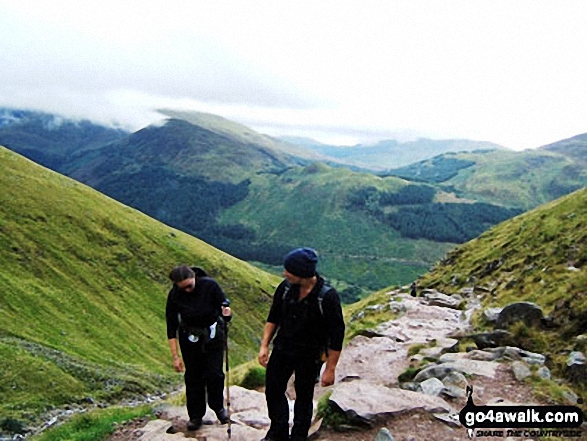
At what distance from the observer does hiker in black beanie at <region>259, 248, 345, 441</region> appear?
8.76 meters

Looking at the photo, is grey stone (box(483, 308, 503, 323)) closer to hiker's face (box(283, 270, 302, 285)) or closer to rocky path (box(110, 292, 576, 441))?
rocky path (box(110, 292, 576, 441))

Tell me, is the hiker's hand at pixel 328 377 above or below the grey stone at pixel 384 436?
above

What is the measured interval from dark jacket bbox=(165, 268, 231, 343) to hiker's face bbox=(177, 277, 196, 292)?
168mm

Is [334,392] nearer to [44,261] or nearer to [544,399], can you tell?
[544,399]

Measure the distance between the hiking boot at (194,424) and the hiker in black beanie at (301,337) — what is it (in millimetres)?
2670

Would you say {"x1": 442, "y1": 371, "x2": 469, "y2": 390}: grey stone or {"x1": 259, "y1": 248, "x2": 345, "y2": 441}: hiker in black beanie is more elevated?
{"x1": 259, "y1": 248, "x2": 345, "y2": 441}: hiker in black beanie

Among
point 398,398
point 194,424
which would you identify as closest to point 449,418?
point 398,398

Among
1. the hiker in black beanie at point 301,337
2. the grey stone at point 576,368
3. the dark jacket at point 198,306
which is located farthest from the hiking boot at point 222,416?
Answer: the grey stone at point 576,368

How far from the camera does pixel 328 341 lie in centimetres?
900

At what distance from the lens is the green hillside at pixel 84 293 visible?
46.6 meters

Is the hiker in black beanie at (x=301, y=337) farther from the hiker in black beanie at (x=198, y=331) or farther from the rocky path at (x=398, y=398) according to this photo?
the hiker in black beanie at (x=198, y=331)

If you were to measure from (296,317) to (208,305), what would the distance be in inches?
113

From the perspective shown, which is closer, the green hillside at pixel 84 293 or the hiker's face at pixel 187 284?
the hiker's face at pixel 187 284

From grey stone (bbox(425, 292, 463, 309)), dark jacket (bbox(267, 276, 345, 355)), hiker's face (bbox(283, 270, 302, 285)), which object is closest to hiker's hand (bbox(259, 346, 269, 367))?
dark jacket (bbox(267, 276, 345, 355))
